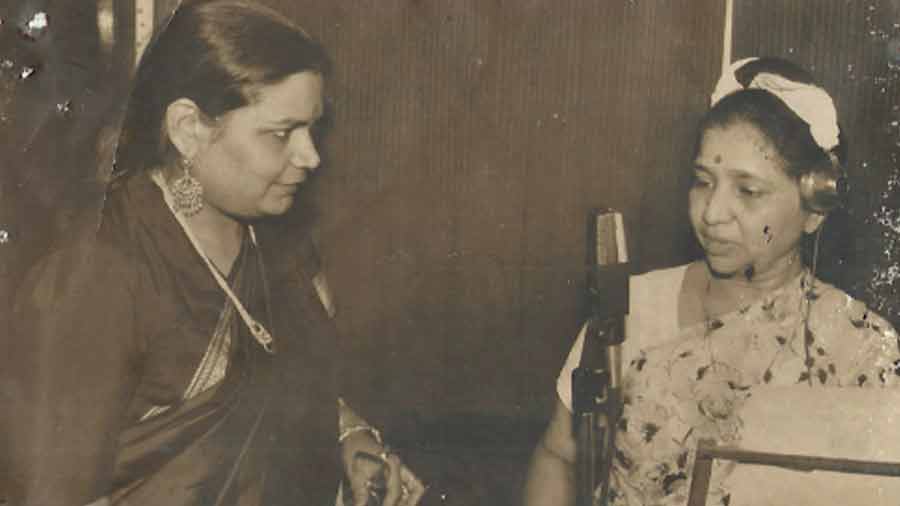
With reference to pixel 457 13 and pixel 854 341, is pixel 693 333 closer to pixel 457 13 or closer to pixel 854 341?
pixel 854 341

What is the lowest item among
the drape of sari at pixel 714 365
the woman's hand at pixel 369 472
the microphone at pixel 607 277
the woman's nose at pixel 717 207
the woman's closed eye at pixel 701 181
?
the woman's hand at pixel 369 472

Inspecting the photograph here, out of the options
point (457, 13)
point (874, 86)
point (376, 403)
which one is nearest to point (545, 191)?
point (457, 13)

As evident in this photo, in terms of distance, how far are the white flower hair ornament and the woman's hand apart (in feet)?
2.31

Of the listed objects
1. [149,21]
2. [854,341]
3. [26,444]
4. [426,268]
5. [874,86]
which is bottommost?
[26,444]

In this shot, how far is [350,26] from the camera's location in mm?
1619

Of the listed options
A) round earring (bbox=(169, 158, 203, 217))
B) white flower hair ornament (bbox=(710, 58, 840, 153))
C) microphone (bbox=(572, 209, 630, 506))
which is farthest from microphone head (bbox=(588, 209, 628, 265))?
round earring (bbox=(169, 158, 203, 217))

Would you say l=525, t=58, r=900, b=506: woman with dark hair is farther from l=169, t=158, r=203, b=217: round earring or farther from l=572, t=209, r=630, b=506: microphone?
l=169, t=158, r=203, b=217: round earring

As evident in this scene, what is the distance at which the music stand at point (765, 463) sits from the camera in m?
1.65

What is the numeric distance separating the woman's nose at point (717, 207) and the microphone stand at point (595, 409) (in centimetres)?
20

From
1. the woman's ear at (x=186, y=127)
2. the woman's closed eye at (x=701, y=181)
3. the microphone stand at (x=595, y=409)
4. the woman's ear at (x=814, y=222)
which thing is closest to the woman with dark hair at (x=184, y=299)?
the woman's ear at (x=186, y=127)

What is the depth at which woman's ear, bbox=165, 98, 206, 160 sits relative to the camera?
1.58 m

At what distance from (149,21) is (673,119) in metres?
0.77

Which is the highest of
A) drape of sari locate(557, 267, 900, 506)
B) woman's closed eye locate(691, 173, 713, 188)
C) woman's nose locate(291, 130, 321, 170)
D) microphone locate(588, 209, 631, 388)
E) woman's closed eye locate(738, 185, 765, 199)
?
woman's nose locate(291, 130, 321, 170)

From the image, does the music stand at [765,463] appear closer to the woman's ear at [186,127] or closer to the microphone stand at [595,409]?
the microphone stand at [595,409]
